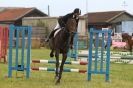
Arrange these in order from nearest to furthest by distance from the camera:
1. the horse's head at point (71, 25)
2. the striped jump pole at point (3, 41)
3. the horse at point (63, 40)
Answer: the horse's head at point (71, 25) → the horse at point (63, 40) → the striped jump pole at point (3, 41)

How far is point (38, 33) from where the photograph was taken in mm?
57844

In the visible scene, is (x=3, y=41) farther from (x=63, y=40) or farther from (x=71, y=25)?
(x=71, y=25)

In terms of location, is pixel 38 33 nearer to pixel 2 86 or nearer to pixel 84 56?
pixel 84 56

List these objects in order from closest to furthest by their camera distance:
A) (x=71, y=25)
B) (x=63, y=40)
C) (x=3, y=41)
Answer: (x=71, y=25) → (x=63, y=40) → (x=3, y=41)

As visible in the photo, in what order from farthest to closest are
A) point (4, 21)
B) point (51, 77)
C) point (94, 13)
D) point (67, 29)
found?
point (94, 13) → point (4, 21) → point (51, 77) → point (67, 29)

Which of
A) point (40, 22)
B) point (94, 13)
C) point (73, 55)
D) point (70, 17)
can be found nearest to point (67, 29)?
point (70, 17)

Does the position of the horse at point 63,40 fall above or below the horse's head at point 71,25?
below

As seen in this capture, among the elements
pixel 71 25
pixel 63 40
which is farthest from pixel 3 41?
pixel 71 25

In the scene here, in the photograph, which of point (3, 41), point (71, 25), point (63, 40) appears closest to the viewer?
point (71, 25)

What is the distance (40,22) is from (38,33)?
169 inches

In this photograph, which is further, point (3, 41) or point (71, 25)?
point (3, 41)

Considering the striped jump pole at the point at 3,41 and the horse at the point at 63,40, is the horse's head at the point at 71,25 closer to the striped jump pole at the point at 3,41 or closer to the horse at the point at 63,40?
the horse at the point at 63,40

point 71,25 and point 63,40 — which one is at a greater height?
point 71,25

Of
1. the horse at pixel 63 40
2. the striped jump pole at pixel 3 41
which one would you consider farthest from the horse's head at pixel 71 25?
the striped jump pole at pixel 3 41
